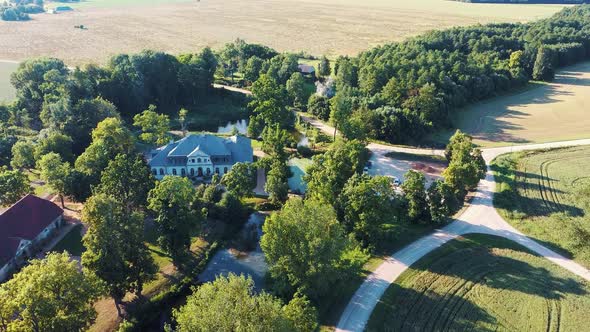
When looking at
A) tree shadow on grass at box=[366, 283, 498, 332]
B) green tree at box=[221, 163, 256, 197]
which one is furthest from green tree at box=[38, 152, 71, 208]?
tree shadow on grass at box=[366, 283, 498, 332]

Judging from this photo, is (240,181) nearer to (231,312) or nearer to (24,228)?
(24,228)

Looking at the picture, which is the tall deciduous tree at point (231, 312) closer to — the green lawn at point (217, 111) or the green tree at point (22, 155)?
the green tree at point (22, 155)

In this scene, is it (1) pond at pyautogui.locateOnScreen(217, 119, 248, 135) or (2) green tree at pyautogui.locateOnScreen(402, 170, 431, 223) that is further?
(1) pond at pyautogui.locateOnScreen(217, 119, 248, 135)

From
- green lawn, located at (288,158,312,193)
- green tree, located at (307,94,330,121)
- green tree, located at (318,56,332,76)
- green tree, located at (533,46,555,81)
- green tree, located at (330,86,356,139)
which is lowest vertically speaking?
green lawn, located at (288,158,312,193)

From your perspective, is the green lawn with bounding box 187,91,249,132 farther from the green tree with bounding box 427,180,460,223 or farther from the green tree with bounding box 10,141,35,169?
the green tree with bounding box 427,180,460,223

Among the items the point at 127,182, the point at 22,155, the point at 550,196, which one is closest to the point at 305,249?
the point at 127,182
